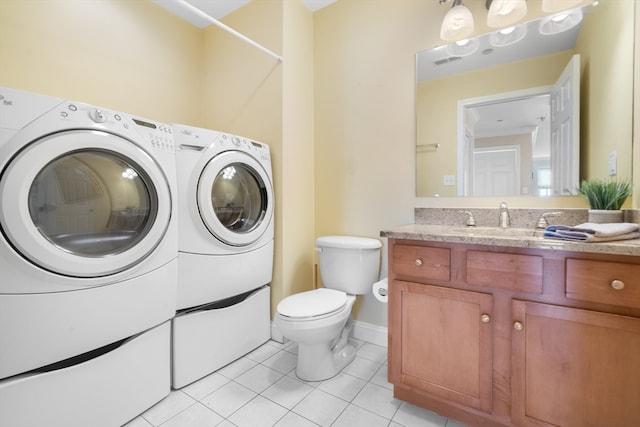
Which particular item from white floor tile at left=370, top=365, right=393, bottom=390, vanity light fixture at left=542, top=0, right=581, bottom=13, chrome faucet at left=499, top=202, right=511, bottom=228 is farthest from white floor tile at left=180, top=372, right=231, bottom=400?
vanity light fixture at left=542, top=0, right=581, bottom=13

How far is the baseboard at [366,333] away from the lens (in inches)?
79.4

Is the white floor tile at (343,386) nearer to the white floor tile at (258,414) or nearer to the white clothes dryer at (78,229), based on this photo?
the white floor tile at (258,414)

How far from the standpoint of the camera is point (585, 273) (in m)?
0.97

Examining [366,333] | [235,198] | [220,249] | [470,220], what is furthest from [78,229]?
[470,220]

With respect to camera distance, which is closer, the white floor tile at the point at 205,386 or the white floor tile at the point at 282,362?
the white floor tile at the point at 205,386

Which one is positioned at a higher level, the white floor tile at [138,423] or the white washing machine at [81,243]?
the white washing machine at [81,243]

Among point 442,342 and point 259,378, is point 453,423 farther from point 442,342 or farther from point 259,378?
point 259,378

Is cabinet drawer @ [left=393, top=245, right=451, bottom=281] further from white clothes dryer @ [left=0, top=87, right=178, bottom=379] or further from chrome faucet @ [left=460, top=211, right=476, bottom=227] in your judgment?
white clothes dryer @ [left=0, top=87, right=178, bottom=379]

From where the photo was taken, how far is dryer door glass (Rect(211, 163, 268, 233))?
1731mm

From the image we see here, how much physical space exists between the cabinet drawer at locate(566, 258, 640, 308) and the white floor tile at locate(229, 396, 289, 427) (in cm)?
132

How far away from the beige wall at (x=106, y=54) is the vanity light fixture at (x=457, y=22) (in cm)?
203

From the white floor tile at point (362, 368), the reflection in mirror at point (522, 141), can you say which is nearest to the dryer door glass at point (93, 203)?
the white floor tile at point (362, 368)

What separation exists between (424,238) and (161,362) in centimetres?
141

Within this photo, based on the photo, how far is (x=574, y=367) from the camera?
100cm
